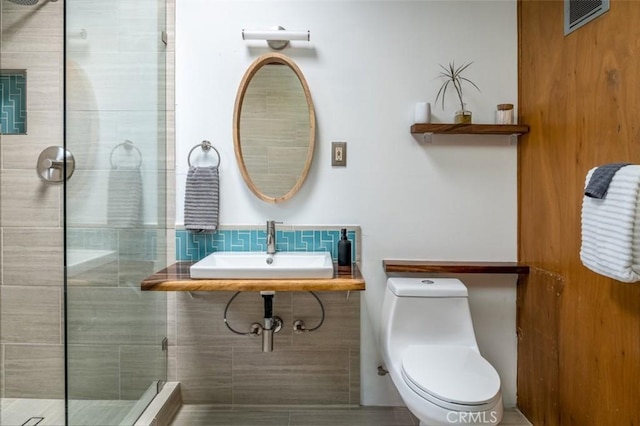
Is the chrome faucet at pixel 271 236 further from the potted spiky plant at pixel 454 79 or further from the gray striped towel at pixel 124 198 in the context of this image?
the potted spiky plant at pixel 454 79

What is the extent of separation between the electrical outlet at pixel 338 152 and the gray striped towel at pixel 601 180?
106 cm

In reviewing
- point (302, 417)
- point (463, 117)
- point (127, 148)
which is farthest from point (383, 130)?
point (302, 417)

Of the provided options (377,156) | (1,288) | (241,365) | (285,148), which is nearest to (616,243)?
(377,156)

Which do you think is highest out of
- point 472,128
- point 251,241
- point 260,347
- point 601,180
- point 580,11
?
point 580,11

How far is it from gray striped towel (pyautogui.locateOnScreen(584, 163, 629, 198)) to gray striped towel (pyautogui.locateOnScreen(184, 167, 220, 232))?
160 centimetres

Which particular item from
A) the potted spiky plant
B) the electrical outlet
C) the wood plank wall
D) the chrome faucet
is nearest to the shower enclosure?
the chrome faucet

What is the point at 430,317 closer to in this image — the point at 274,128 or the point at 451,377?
the point at 451,377

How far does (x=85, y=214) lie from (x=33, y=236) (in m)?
0.81

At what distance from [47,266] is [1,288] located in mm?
251

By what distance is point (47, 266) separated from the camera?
185 centimetres

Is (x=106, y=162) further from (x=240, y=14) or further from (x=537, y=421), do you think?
(x=537, y=421)

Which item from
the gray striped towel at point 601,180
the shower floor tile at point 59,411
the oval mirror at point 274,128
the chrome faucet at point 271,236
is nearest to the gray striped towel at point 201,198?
the oval mirror at point 274,128

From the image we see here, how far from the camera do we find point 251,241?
1929 millimetres

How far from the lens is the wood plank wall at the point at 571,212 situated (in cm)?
126
